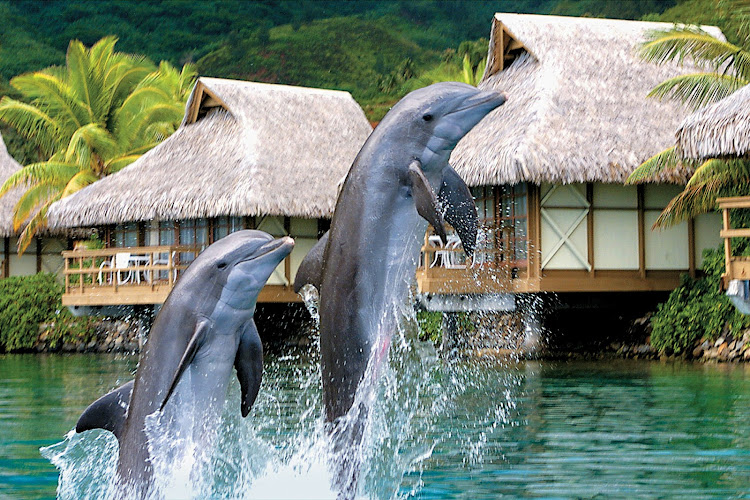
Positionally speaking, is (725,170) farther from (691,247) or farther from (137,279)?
(137,279)

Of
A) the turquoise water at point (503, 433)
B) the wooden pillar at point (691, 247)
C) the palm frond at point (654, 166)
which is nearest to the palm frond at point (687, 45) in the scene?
the palm frond at point (654, 166)

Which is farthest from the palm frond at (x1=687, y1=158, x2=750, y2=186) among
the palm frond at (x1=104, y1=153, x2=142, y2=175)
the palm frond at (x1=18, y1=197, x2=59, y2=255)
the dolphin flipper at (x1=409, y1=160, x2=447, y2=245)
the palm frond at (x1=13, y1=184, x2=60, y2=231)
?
the palm frond at (x1=13, y1=184, x2=60, y2=231)

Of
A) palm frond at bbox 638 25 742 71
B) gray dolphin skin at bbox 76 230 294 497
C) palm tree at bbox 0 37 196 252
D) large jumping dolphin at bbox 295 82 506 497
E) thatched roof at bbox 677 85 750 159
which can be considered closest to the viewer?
large jumping dolphin at bbox 295 82 506 497

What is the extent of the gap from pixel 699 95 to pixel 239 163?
839cm

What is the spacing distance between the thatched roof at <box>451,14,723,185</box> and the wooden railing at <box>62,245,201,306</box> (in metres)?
5.49

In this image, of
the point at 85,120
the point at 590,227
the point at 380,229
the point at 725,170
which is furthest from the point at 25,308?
the point at 380,229

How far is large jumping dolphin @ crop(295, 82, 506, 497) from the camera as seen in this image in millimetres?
5590

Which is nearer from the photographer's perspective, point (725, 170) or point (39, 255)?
point (725, 170)

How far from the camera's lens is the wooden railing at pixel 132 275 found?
20816 millimetres

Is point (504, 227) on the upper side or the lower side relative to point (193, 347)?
upper

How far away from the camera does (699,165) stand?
1755cm

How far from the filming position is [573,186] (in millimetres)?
18000

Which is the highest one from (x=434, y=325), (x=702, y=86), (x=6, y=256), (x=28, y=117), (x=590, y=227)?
(x=28, y=117)

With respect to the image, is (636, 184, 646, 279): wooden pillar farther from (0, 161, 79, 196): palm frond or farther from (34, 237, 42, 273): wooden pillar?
(34, 237, 42, 273): wooden pillar
